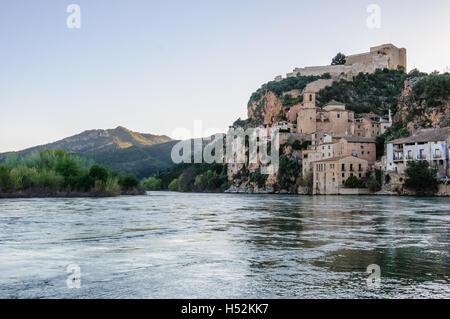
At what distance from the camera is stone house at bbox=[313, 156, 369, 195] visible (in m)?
72.3

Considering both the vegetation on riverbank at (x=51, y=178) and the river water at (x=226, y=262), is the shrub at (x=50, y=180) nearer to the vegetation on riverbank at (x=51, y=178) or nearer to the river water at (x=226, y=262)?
the vegetation on riverbank at (x=51, y=178)

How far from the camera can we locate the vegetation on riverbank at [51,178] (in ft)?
199

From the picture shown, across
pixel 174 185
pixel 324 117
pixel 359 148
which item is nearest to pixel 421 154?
pixel 359 148

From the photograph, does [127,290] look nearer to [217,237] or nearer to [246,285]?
[246,285]

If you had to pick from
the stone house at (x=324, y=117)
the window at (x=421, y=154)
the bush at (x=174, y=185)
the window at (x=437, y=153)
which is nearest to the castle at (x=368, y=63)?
the stone house at (x=324, y=117)

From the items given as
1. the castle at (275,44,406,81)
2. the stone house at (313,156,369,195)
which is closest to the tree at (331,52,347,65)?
the castle at (275,44,406,81)

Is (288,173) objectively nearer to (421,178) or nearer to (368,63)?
(421,178)

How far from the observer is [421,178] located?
59.6 metres

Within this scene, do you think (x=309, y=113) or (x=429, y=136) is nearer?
(x=429, y=136)

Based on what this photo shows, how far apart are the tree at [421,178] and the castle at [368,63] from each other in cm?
5756

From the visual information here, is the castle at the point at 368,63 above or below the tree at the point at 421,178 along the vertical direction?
above

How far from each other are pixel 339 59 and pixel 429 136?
→ 73.0 metres

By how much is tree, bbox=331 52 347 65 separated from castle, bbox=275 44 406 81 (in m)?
7.86
